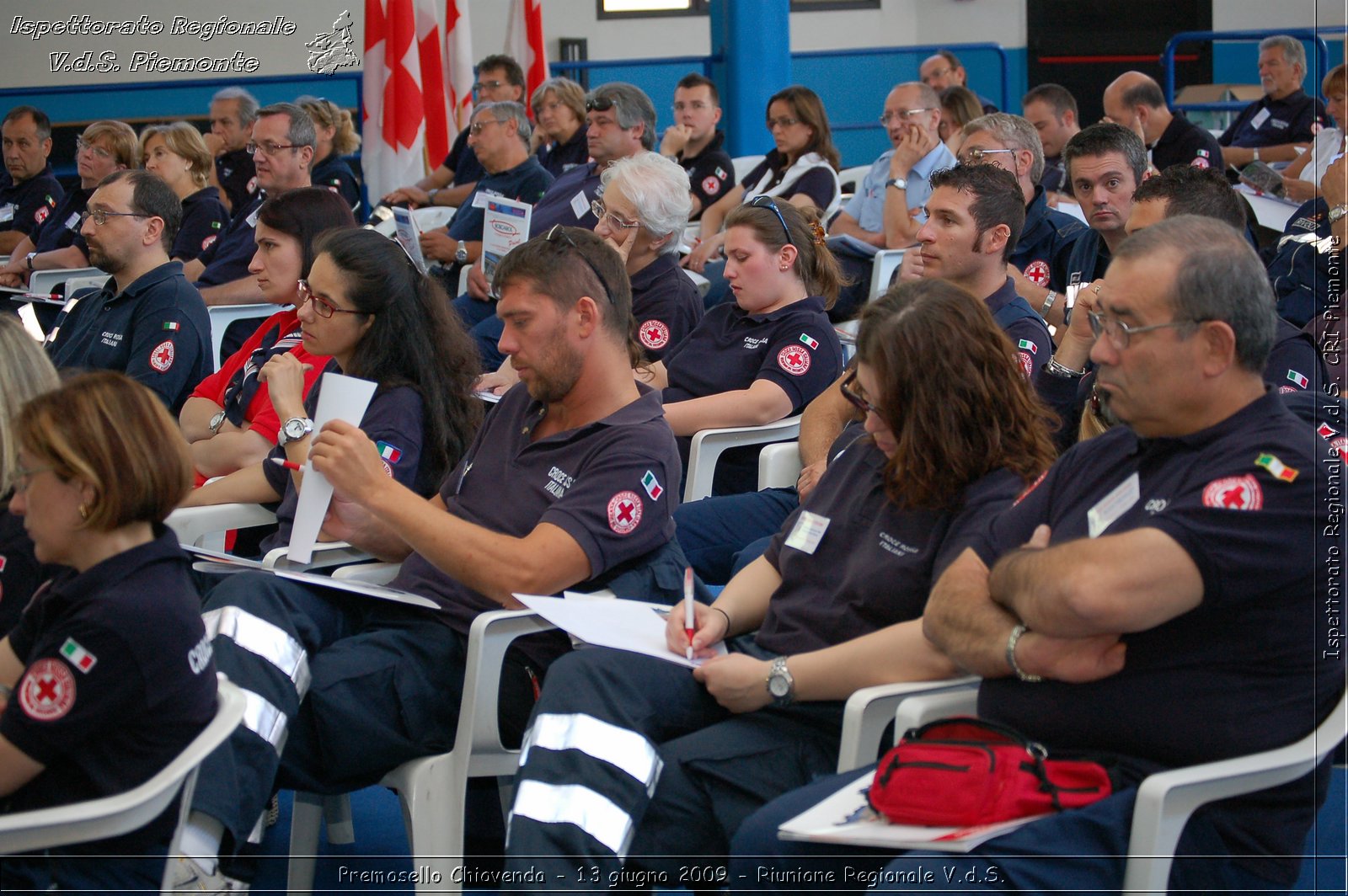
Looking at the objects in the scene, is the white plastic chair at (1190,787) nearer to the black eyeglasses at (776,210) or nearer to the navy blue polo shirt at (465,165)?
the black eyeglasses at (776,210)

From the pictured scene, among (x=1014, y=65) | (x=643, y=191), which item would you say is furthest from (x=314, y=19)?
(x=643, y=191)

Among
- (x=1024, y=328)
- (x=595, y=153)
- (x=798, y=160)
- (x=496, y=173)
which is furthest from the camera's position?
(x=798, y=160)

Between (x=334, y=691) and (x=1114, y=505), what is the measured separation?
1.32m

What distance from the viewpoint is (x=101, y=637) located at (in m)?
1.74

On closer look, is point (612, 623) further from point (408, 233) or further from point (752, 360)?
point (408, 233)

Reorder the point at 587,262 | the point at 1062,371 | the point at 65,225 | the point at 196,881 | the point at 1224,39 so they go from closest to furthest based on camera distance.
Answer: the point at 196,881
the point at 587,262
the point at 1062,371
the point at 65,225
the point at 1224,39

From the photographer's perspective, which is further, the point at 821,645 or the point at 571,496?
the point at 571,496

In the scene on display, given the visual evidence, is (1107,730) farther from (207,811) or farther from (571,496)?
(207,811)

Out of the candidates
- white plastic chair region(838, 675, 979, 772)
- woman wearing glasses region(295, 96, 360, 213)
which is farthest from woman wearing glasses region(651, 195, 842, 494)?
woman wearing glasses region(295, 96, 360, 213)

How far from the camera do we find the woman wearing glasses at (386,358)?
288cm

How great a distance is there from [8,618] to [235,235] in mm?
3991

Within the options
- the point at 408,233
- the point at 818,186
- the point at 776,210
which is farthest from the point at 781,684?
the point at 818,186

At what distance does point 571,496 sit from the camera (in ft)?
8.00

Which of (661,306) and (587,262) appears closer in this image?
(587,262)
